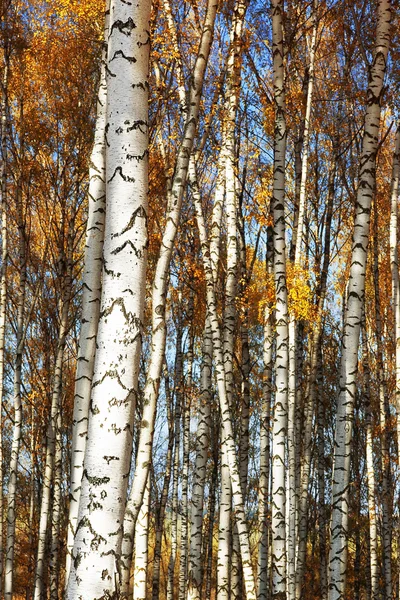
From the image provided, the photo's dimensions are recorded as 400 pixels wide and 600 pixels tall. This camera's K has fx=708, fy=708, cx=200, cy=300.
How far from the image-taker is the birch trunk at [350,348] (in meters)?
5.59

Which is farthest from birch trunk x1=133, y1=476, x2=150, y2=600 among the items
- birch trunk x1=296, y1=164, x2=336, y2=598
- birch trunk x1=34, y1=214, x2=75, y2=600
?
birch trunk x1=296, y1=164, x2=336, y2=598

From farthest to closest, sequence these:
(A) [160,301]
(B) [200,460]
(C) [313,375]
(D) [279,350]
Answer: (C) [313,375]
(B) [200,460]
(D) [279,350]
(A) [160,301]

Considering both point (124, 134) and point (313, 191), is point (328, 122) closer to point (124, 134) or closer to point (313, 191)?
point (313, 191)

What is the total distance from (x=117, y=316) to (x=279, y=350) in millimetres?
3489

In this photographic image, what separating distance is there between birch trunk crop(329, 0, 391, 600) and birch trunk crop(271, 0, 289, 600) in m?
0.46

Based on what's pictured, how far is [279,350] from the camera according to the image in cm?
617

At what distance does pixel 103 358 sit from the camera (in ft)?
9.24

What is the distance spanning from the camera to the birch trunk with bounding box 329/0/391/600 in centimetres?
559

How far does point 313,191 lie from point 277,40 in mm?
7921

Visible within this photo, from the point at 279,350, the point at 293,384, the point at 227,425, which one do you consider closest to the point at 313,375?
the point at 293,384

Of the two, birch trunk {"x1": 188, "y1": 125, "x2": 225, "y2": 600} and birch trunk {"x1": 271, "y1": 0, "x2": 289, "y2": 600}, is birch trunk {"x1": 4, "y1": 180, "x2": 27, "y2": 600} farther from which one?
birch trunk {"x1": 271, "y1": 0, "x2": 289, "y2": 600}

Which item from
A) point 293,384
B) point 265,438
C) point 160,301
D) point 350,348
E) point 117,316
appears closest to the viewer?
point 117,316

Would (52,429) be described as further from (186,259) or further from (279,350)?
(279,350)

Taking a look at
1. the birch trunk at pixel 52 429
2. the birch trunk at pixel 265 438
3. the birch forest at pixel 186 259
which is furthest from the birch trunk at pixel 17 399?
the birch trunk at pixel 265 438
